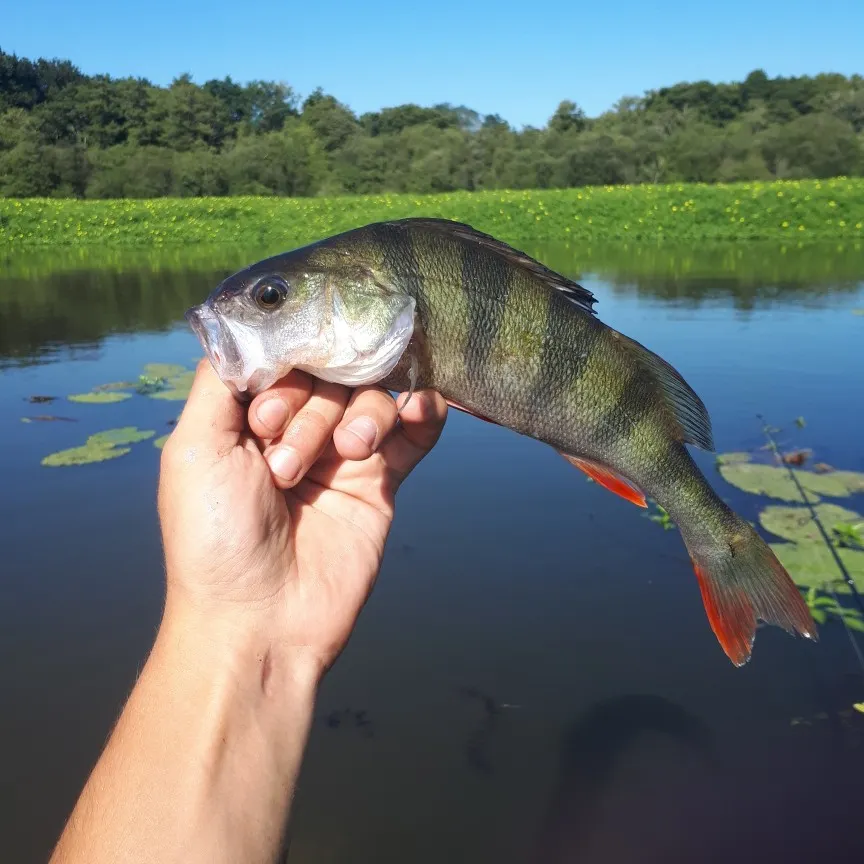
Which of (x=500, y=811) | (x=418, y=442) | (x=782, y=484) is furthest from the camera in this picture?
(x=782, y=484)

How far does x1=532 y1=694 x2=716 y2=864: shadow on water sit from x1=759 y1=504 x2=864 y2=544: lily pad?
4.93ft

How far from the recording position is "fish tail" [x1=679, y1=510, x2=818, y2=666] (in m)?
2.04

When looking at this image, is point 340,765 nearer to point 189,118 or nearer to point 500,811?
point 500,811

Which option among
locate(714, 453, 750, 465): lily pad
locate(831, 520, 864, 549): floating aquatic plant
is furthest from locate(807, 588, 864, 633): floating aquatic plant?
locate(714, 453, 750, 465): lily pad

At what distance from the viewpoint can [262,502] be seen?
182 centimetres

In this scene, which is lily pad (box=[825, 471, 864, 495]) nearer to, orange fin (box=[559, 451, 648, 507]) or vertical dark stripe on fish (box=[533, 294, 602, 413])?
orange fin (box=[559, 451, 648, 507])

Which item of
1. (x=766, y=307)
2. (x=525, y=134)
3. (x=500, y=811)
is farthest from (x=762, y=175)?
(x=500, y=811)

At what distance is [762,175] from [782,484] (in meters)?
31.7

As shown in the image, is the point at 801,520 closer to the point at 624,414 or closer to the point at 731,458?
the point at 731,458

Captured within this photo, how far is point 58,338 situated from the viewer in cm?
1091

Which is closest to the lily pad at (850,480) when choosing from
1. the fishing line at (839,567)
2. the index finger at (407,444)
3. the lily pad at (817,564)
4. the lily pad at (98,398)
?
the fishing line at (839,567)

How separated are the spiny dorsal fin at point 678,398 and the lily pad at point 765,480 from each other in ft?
10.5

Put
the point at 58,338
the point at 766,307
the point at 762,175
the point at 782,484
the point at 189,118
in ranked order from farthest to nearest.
A: the point at 189,118 → the point at 762,175 → the point at 766,307 → the point at 58,338 → the point at 782,484

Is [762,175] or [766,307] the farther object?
[762,175]
